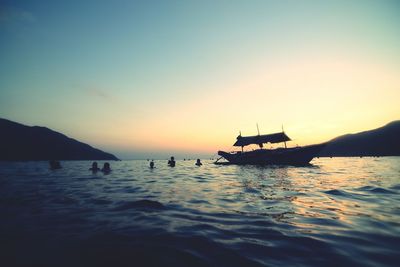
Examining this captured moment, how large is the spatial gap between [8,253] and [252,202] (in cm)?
867

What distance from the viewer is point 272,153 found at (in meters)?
51.1

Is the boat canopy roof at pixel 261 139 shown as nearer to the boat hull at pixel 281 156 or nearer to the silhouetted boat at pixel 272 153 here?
the silhouetted boat at pixel 272 153

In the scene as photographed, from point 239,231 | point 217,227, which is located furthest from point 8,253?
point 239,231

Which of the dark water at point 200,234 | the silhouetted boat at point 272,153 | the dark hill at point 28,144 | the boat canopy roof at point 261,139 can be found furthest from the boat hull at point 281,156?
the dark hill at point 28,144

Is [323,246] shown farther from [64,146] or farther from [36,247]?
[64,146]

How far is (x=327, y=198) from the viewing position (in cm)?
1084

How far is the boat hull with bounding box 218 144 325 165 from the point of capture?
47.7 meters

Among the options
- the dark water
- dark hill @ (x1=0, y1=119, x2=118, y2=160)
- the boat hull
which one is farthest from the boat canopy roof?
dark hill @ (x1=0, y1=119, x2=118, y2=160)

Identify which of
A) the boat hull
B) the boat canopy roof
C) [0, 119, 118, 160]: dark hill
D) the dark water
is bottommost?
the dark water

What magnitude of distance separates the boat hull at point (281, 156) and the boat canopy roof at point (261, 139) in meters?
3.30

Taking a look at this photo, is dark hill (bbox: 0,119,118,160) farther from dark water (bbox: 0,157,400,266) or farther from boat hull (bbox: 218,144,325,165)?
dark water (bbox: 0,157,400,266)

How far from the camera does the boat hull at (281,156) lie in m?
47.7

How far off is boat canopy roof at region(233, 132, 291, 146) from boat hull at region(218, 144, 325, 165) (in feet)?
10.8

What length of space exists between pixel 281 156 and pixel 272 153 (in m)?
2.18
